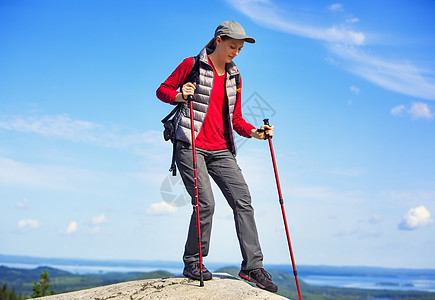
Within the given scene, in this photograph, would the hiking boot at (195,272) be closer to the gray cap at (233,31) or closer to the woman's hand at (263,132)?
the woman's hand at (263,132)

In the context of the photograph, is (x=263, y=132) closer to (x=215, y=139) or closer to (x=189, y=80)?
(x=215, y=139)

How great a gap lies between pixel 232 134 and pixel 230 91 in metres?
0.74

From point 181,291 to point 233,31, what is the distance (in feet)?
13.6

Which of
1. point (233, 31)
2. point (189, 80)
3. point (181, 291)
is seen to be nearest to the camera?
point (181, 291)

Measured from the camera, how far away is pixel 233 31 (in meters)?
6.56

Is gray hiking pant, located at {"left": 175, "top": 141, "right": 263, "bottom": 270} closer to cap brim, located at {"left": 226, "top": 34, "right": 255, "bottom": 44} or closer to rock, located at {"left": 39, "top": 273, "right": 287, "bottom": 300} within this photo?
rock, located at {"left": 39, "top": 273, "right": 287, "bottom": 300}

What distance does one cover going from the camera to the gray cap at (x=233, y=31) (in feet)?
21.2

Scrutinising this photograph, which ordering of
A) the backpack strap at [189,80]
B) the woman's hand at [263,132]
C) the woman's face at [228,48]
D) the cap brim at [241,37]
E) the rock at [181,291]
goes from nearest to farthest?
the rock at [181,291] < the cap brim at [241,37] < the woman's face at [228,48] < the backpack strap at [189,80] < the woman's hand at [263,132]

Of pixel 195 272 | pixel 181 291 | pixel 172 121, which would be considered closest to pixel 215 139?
pixel 172 121

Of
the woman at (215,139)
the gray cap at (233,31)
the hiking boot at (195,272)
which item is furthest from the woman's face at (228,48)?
the hiking boot at (195,272)

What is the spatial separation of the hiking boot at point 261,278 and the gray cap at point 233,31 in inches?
146

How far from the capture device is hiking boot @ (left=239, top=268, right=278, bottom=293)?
20.7ft

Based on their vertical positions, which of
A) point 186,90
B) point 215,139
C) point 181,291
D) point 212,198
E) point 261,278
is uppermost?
point 186,90

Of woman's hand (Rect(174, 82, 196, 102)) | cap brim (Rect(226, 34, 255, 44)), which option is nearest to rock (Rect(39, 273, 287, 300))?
woman's hand (Rect(174, 82, 196, 102))
